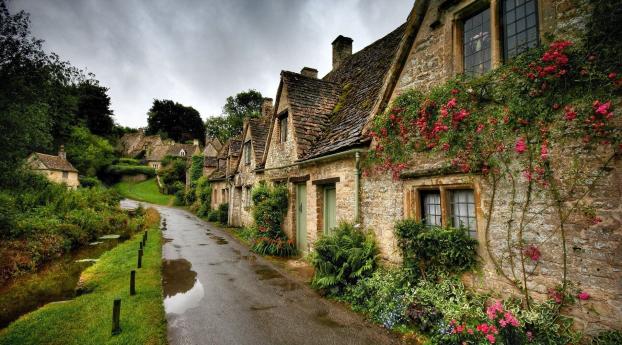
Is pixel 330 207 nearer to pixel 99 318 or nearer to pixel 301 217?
pixel 301 217

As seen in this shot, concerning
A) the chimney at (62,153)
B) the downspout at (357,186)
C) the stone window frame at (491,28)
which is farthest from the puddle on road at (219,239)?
the chimney at (62,153)

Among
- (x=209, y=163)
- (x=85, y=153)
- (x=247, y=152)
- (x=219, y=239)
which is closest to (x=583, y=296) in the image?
(x=219, y=239)

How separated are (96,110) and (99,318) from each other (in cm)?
6562

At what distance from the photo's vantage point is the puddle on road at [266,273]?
8.66 meters

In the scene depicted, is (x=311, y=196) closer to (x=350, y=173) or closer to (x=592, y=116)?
(x=350, y=173)

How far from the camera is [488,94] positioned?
16.2ft

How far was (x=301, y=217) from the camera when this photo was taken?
11688 millimetres

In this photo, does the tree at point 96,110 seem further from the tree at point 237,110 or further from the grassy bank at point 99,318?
the grassy bank at point 99,318

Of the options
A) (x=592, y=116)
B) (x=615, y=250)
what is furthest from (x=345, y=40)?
(x=615, y=250)

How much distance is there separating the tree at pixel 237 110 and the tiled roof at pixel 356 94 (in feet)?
136

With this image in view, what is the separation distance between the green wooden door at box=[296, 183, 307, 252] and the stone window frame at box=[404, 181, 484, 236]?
560 cm

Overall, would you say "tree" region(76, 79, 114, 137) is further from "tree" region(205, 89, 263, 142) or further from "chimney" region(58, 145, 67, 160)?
"tree" region(205, 89, 263, 142)

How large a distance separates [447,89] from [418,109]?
73 centimetres

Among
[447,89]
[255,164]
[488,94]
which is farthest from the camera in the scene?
Result: [255,164]
